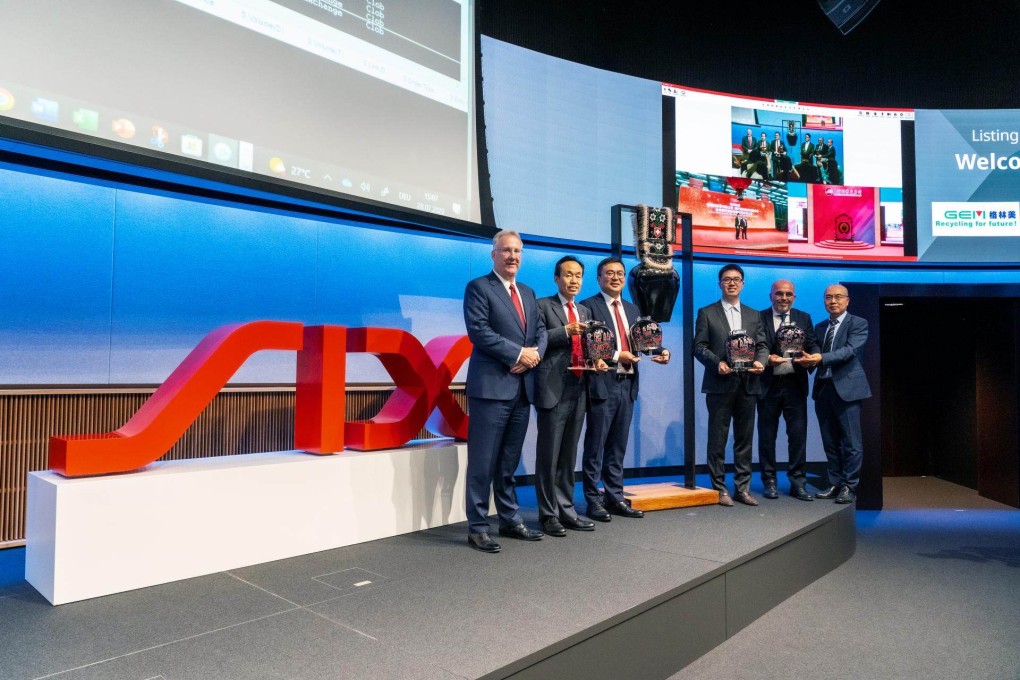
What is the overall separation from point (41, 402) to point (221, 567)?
1511 millimetres

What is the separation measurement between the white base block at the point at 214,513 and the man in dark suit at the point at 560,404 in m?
0.62

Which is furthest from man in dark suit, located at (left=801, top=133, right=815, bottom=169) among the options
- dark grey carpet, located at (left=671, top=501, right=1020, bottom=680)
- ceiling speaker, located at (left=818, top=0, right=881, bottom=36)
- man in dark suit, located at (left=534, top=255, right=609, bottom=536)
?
man in dark suit, located at (left=534, top=255, right=609, bottom=536)

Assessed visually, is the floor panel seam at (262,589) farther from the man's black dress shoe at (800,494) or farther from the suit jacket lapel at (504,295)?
the man's black dress shoe at (800,494)

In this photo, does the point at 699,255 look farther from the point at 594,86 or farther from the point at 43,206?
the point at 43,206

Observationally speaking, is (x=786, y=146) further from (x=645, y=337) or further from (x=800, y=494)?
(x=645, y=337)

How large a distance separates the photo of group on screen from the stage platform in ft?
15.3

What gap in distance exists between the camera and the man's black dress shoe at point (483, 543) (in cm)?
319

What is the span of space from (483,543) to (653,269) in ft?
6.67

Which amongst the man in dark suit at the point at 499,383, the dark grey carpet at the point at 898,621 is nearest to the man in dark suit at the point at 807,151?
the dark grey carpet at the point at 898,621

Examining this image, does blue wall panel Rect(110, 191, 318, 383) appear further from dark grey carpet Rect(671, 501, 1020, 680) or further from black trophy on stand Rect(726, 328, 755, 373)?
dark grey carpet Rect(671, 501, 1020, 680)

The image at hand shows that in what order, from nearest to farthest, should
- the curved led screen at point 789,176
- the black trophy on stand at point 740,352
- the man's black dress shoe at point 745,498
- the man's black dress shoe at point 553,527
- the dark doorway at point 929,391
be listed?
the man's black dress shoe at point 553,527 < the black trophy on stand at point 740,352 < the man's black dress shoe at point 745,498 < the dark doorway at point 929,391 < the curved led screen at point 789,176

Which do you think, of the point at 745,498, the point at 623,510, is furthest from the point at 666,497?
the point at 745,498

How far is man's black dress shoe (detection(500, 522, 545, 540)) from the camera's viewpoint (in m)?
3.43

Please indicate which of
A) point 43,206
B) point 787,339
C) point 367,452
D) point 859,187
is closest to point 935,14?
point 859,187
